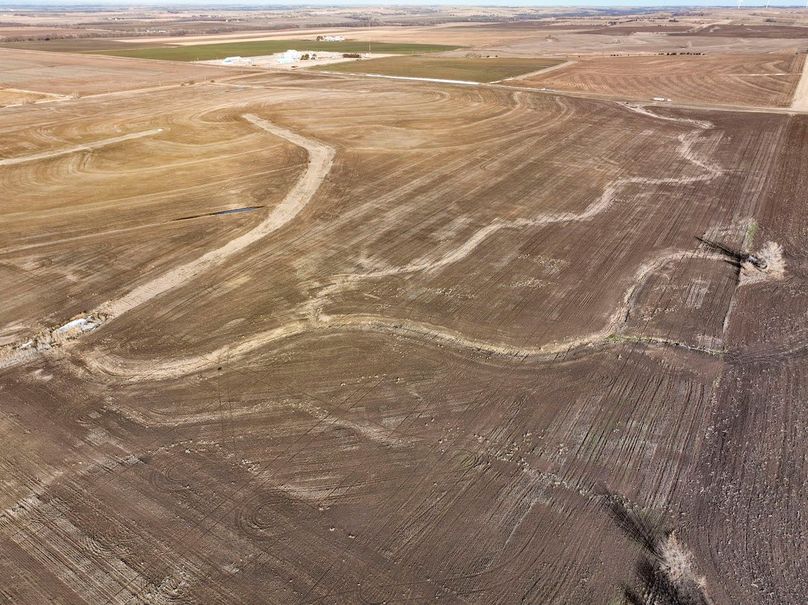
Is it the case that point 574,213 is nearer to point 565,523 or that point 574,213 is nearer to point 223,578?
point 565,523

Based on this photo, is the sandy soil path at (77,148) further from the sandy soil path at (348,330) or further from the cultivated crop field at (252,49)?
the cultivated crop field at (252,49)

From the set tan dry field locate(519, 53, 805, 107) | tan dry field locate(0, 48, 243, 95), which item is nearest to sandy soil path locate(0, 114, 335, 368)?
tan dry field locate(0, 48, 243, 95)

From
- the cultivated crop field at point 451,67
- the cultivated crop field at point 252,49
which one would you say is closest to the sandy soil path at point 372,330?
the cultivated crop field at point 451,67

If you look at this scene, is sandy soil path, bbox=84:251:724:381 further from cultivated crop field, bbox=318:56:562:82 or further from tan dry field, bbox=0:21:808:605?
cultivated crop field, bbox=318:56:562:82

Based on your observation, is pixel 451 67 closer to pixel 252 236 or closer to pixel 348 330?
pixel 252 236

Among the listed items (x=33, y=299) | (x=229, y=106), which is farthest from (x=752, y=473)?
(x=229, y=106)

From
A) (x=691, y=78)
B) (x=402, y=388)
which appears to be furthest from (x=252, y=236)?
(x=691, y=78)

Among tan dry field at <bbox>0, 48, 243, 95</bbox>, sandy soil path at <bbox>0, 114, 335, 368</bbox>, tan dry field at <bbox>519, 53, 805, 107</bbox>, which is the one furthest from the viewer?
tan dry field at <bbox>0, 48, 243, 95</bbox>
